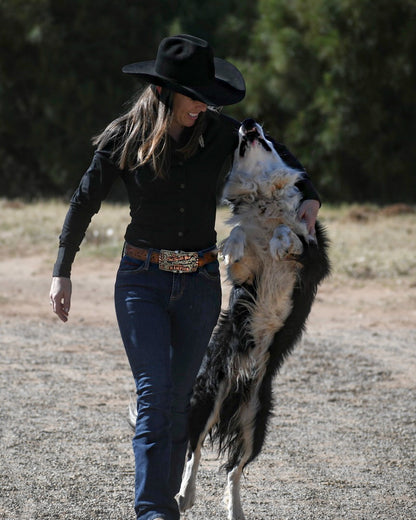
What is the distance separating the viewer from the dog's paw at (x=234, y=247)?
3652 millimetres

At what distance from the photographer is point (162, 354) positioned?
333cm

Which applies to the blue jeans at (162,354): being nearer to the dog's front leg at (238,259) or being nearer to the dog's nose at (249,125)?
the dog's front leg at (238,259)

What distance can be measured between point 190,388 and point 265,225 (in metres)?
0.73

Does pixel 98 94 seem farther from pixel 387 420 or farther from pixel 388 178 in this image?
pixel 387 420

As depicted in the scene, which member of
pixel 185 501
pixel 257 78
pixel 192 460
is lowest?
pixel 185 501

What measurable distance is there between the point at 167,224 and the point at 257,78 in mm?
13017

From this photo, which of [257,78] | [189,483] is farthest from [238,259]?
[257,78]

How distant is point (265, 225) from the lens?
3730 millimetres

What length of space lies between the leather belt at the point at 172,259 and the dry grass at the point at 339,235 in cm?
604

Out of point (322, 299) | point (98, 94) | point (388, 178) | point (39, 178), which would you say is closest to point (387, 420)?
point (322, 299)

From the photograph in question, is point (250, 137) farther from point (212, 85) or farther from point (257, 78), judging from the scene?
point (257, 78)

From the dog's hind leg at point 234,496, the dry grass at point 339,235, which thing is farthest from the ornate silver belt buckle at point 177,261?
the dry grass at point 339,235

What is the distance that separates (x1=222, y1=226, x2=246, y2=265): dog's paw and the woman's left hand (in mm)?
248

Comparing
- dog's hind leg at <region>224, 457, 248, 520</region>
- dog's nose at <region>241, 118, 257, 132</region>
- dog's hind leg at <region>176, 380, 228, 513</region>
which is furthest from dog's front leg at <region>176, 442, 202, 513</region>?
dog's nose at <region>241, 118, 257, 132</region>
